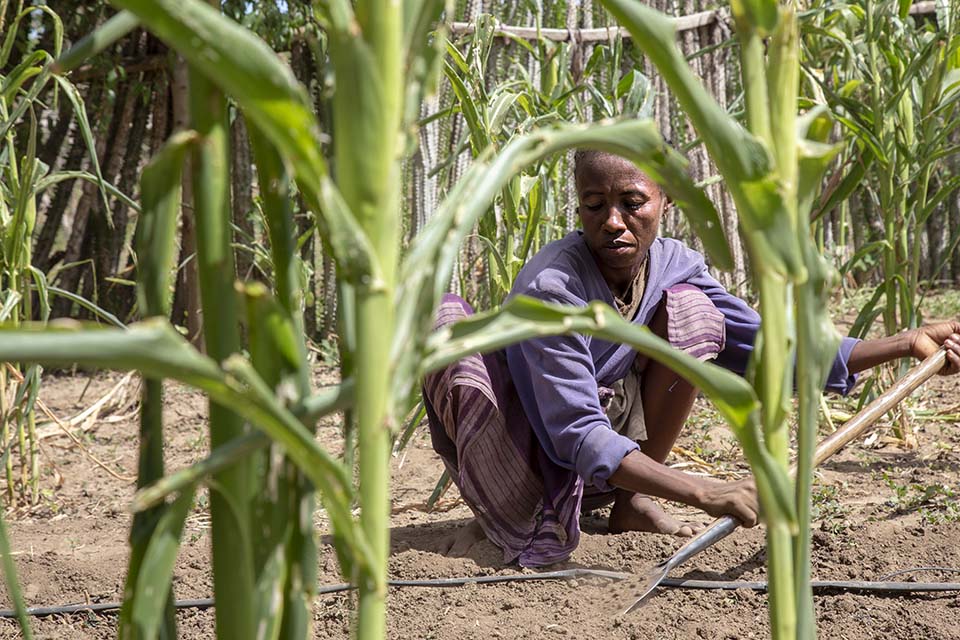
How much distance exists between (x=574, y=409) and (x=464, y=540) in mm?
458

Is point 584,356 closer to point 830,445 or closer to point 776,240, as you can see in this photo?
point 830,445

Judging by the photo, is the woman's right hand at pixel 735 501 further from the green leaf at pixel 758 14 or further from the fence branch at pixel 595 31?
the fence branch at pixel 595 31

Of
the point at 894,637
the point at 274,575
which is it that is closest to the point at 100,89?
the point at 894,637

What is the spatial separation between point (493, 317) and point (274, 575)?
22 centimetres

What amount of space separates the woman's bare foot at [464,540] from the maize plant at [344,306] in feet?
4.57

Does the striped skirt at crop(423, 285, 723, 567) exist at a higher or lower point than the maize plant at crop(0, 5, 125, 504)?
lower

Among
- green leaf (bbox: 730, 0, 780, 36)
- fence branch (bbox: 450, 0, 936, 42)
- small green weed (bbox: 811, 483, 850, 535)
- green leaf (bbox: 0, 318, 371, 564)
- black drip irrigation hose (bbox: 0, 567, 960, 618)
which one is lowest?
black drip irrigation hose (bbox: 0, 567, 960, 618)

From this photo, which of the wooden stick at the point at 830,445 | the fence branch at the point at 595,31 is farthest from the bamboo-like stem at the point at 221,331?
the fence branch at the point at 595,31

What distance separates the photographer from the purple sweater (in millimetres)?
1860

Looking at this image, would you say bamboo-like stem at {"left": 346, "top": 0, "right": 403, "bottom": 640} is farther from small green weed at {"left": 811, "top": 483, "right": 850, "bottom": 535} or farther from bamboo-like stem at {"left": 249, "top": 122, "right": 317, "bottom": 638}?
small green weed at {"left": 811, "top": 483, "right": 850, "bottom": 535}

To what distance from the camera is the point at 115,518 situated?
245 centimetres

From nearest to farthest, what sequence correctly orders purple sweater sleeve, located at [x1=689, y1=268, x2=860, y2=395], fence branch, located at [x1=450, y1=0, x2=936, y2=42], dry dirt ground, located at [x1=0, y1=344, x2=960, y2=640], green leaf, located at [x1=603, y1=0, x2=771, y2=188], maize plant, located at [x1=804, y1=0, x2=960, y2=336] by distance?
green leaf, located at [x1=603, y1=0, x2=771, y2=188], dry dirt ground, located at [x1=0, y1=344, x2=960, y2=640], purple sweater sleeve, located at [x1=689, y1=268, x2=860, y2=395], maize plant, located at [x1=804, y1=0, x2=960, y2=336], fence branch, located at [x1=450, y1=0, x2=936, y2=42]

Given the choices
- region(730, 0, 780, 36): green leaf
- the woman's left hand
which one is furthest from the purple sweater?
region(730, 0, 780, 36): green leaf

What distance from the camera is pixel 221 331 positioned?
2.18ft
